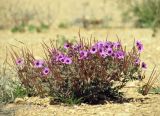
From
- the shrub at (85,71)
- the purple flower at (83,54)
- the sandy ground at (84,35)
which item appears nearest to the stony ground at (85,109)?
the sandy ground at (84,35)

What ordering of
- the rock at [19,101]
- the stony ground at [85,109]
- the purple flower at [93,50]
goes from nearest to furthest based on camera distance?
the stony ground at [85,109] → the purple flower at [93,50] → the rock at [19,101]

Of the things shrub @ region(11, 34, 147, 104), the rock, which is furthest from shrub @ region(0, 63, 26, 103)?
shrub @ region(11, 34, 147, 104)

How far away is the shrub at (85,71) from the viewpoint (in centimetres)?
548

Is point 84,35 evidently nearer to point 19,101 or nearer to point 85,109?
point 19,101

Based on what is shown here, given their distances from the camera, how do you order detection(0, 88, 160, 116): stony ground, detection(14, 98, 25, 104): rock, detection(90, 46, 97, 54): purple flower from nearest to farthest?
1. detection(0, 88, 160, 116): stony ground
2. detection(90, 46, 97, 54): purple flower
3. detection(14, 98, 25, 104): rock

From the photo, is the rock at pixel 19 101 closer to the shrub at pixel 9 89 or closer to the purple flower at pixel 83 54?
Answer: the shrub at pixel 9 89

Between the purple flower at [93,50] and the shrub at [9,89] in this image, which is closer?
the purple flower at [93,50]

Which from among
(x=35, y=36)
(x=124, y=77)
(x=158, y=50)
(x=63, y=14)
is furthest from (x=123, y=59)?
(x=63, y=14)

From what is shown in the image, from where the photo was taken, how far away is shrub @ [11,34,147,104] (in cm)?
548

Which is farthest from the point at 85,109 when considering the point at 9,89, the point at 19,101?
the point at 9,89

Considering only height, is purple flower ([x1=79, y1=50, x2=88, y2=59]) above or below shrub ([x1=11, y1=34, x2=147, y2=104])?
above

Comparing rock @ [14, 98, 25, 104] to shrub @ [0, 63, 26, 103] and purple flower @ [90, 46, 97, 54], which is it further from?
purple flower @ [90, 46, 97, 54]

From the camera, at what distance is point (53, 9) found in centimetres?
1291

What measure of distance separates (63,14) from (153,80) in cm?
677
